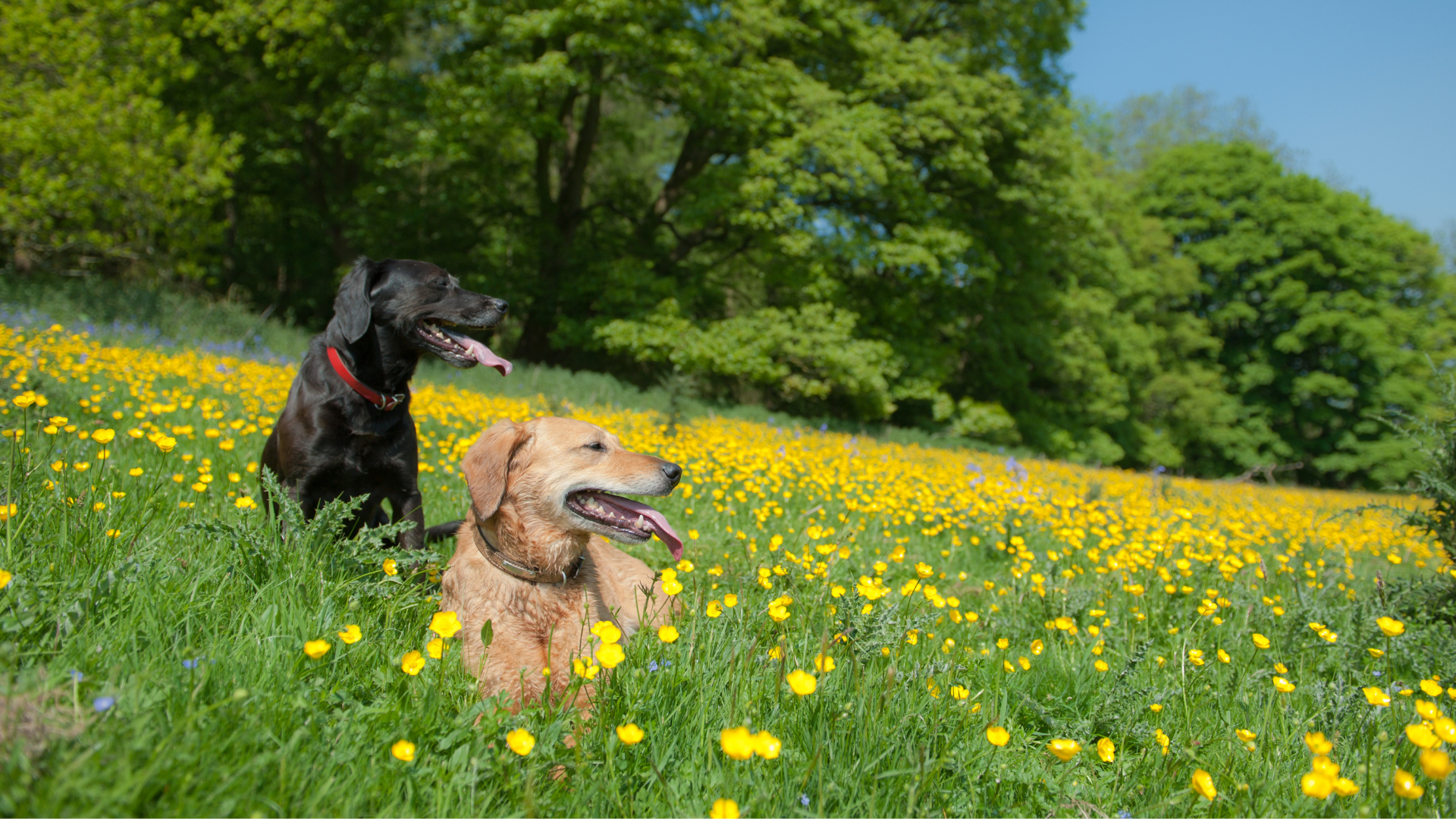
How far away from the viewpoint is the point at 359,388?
3.66 m

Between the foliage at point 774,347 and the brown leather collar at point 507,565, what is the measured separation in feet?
47.0

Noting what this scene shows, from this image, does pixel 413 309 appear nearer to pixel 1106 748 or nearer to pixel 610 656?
pixel 610 656

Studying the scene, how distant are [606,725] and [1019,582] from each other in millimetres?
2823

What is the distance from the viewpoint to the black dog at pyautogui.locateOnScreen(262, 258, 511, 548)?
3625mm

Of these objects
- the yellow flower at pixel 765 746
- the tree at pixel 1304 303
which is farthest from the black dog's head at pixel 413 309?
the tree at pixel 1304 303

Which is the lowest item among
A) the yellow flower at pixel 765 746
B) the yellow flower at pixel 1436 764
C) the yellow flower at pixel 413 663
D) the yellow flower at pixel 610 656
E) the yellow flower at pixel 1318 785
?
the yellow flower at pixel 413 663

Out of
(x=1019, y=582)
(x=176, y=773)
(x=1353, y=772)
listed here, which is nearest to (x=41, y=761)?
(x=176, y=773)

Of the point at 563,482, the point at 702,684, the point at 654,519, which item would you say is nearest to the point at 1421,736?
the point at 702,684

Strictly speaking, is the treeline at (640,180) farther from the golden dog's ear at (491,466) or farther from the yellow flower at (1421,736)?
the yellow flower at (1421,736)

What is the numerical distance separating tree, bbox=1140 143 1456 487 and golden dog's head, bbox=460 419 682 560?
36289mm

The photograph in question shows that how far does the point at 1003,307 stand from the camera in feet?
72.0

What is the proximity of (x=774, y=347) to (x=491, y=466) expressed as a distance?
50.7 ft

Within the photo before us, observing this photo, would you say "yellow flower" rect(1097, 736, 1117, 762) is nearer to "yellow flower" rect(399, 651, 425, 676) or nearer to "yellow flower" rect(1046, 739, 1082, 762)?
"yellow flower" rect(1046, 739, 1082, 762)

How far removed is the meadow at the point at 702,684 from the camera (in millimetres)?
1515
